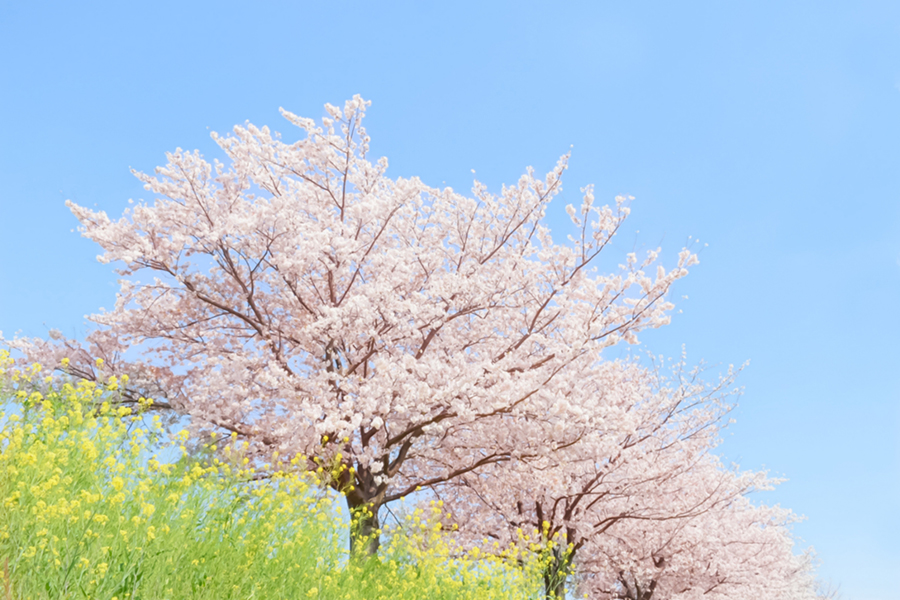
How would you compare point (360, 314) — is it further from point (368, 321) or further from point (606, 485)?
point (606, 485)

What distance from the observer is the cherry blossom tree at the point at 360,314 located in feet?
34.3

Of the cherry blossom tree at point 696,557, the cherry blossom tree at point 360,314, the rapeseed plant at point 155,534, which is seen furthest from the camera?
the cherry blossom tree at point 696,557

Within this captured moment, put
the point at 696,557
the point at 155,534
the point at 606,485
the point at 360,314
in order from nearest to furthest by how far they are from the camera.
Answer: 1. the point at 155,534
2. the point at 360,314
3. the point at 606,485
4. the point at 696,557

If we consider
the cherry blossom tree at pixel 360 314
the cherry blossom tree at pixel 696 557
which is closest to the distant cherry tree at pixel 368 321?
the cherry blossom tree at pixel 360 314

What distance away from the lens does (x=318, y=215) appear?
12648 millimetres

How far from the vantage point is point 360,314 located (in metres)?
10.6

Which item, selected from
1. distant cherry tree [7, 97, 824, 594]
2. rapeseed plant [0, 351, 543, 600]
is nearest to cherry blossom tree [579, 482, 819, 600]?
distant cherry tree [7, 97, 824, 594]

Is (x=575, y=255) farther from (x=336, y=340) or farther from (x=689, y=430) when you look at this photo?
(x=689, y=430)

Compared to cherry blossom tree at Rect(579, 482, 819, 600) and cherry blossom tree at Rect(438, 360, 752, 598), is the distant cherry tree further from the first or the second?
cherry blossom tree at Rect(579, 482, 819, 600)

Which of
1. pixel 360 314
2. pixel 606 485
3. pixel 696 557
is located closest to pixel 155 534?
pixel 360 314

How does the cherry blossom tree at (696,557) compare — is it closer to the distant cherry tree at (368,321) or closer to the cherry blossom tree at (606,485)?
the cherry blossom tree at (606,485)

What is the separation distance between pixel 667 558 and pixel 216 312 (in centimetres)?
1601

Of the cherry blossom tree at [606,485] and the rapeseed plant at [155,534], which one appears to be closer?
the rapeseed plant at [155,534]

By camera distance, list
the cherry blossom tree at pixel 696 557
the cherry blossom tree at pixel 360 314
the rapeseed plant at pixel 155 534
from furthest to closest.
Result: 1. the cherry blossom tree at pixel 696 557
2. the cherry blossom tree at pixel 360 314
3. the rapeseed plant at pixel 155 534
